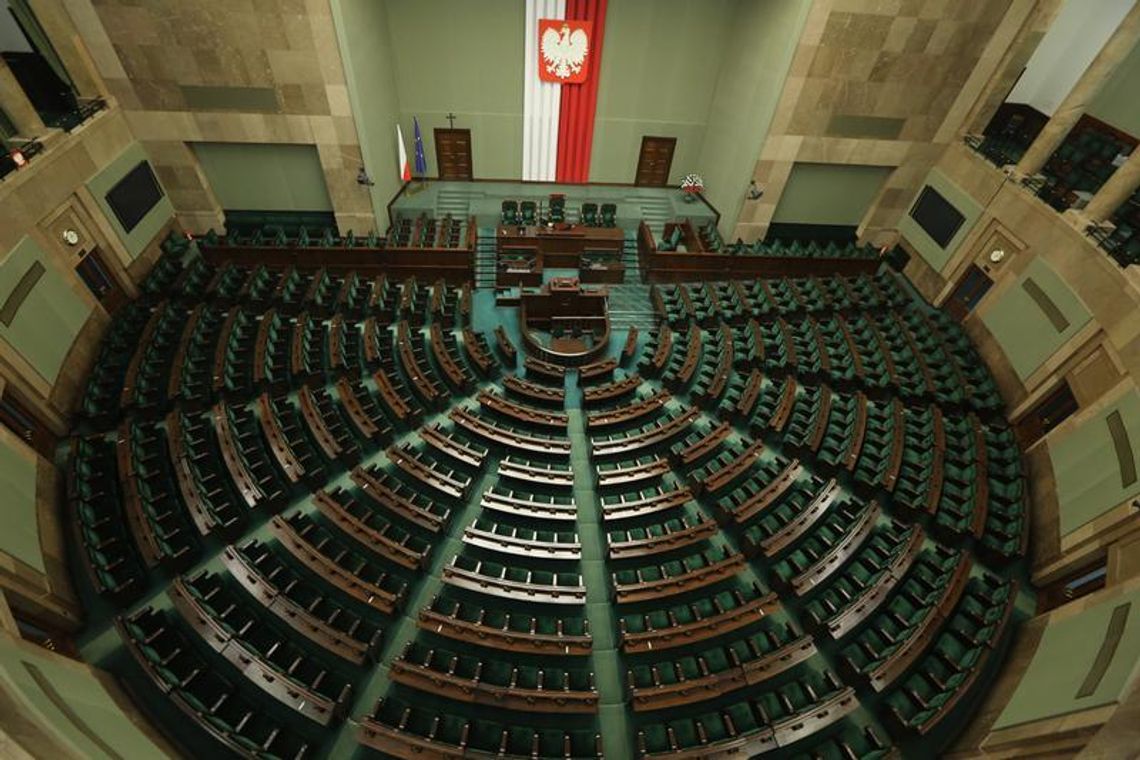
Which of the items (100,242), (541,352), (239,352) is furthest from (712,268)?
(100,242)

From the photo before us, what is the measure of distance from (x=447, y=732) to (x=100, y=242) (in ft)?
34.6

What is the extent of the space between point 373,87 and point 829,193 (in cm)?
1130

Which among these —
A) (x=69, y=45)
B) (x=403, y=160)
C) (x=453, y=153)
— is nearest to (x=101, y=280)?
(x=69, y=45)

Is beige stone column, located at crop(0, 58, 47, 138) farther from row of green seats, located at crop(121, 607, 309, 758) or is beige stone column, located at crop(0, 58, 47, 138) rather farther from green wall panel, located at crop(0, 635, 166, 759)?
green wall panel, located at crop(0, 635, 166, 759)

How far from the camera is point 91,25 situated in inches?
374

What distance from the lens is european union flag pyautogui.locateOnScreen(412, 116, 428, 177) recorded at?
13830mm

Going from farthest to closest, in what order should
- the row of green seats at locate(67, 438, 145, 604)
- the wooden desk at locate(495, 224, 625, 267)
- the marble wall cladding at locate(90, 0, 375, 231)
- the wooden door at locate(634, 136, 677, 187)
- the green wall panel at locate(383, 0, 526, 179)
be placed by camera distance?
the wooden door at locate(634, 136, 677, 187) → the wooden desk at locate(495, 224, 625, 267) → the green wall panel at locate(383, 0, 526, 179) → the marble wall cladding at locate(90, 0, 375, 231) → the row of green seats at locate(67, 438, 145, 604)

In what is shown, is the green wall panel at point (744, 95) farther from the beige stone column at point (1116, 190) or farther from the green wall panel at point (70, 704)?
the green wall panel at point (70, 704)

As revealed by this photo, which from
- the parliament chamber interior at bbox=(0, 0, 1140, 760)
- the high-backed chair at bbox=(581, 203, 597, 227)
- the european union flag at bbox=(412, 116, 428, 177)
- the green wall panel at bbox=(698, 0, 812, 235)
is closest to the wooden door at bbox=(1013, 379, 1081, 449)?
the parliament chamber interior at bbox=(0, 0, 1140, 760)

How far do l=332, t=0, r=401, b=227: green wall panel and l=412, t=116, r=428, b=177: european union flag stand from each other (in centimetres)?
53

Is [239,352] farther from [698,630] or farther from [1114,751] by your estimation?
[1114,751]

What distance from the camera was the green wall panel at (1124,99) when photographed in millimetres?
10133

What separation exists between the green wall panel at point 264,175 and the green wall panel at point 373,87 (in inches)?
Result: 47.9

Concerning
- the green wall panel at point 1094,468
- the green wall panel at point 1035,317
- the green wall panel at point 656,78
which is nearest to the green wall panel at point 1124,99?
the green wall panel at point 1035,317
